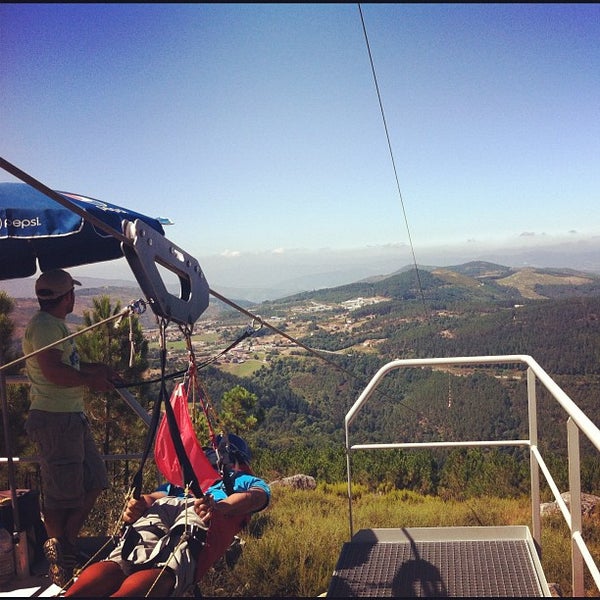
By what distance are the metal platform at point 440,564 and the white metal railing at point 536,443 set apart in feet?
0.51

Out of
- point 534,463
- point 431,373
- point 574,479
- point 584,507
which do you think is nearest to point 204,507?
point 574,479

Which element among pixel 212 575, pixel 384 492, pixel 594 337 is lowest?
pixel 594 337

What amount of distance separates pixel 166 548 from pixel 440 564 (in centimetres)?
119

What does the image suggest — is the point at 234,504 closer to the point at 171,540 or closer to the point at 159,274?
the point at 171,540

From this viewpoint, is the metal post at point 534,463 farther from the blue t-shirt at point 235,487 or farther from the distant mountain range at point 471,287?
the distant mountain range at point 471,287

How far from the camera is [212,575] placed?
10.9 ft

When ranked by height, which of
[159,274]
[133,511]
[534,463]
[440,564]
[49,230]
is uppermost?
[49,230]

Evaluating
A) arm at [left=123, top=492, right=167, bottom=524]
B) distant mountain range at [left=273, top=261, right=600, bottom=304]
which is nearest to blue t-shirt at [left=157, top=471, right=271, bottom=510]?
arm at [left=123, top=492, right=167, bottom=524]

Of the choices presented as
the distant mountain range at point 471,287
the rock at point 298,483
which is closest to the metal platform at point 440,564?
the rock at point 298,483

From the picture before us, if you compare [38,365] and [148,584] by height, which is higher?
[38,365]

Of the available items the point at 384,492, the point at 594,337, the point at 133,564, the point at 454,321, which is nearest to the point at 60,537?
the point at 133,564

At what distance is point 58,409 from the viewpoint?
268cm

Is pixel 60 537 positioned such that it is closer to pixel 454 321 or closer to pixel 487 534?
pixel 487 534

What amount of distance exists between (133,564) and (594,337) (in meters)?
81.1
